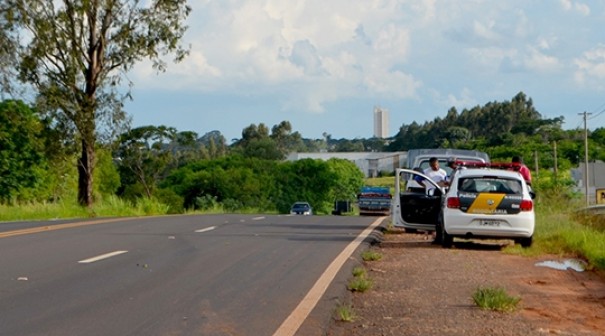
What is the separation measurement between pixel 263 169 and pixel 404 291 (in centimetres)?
8429

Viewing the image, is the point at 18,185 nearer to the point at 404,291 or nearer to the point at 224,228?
the point at 224,228

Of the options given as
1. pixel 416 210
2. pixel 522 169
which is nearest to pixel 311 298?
pixel 416 210

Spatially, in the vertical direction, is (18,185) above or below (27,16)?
below

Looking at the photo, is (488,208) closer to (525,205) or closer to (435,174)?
(525,205)

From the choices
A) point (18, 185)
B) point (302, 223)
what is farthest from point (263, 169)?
point (302, 223)

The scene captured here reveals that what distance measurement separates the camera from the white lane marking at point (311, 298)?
28.1 ft

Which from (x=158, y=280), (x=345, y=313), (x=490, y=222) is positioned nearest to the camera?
(x=345, y=313)

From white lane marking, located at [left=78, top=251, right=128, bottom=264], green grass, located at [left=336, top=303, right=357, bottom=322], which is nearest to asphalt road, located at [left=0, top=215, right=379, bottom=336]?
white lane marking, located at [left=78, top=251, right=128, bottom=264]

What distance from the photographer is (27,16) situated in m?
37.4

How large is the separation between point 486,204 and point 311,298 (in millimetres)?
7498

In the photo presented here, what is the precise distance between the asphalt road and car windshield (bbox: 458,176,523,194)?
2465mm

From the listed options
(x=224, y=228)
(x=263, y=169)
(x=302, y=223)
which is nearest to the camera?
(x=224, y=228)

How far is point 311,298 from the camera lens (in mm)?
10359

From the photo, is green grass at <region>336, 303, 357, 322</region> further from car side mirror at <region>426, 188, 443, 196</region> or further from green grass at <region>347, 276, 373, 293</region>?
car side mirror at <region>426, 188, 443, 196</region>
